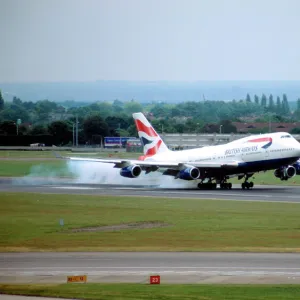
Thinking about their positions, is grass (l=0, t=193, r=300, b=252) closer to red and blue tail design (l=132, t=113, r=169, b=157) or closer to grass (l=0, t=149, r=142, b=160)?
red and blue tail design (l=132, t=113, r=169, b=157)

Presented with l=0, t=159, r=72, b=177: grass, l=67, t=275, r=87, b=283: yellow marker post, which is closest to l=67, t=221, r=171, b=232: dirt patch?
l=67, t=275, r=87, b=283: yellow marker post

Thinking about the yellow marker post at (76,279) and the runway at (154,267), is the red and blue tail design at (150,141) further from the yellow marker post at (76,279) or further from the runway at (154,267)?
the yellow marker post at (76,279)

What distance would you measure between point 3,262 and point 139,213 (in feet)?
89.3

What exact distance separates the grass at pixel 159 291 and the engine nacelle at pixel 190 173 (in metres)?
61.5

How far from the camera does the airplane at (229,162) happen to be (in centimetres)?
9794

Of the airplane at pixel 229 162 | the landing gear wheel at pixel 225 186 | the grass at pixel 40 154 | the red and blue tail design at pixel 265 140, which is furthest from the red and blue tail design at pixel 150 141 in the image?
the grass at pixel 40 154

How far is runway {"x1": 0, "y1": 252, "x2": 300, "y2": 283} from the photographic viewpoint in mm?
39969

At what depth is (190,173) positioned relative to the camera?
326ft

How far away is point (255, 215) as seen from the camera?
7019 centimetres

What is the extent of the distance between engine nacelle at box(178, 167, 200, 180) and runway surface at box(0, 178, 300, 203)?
4.42 feet

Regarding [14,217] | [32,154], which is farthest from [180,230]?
[32,154]

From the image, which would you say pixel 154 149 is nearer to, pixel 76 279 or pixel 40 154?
pixel 76 279

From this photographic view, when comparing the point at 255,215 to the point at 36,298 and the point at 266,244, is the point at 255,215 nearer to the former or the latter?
the point at 266,244

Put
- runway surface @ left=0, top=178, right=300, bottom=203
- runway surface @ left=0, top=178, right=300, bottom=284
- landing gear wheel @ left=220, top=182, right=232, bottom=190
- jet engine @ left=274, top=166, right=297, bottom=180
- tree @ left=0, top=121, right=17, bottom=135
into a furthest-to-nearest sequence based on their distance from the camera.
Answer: tree @ left=0, top=121, right=17, bottom=135
landing gear wheel @ left=220, top=182, right=232, bottom=190
jet engine @ left=274, top=166, right=297, bottom=180
runway surface @ left=0, top=178, right=300, bottom=203
runway surface @ left=0, top=178, right=300, bottom=284
